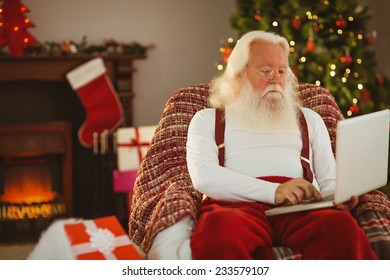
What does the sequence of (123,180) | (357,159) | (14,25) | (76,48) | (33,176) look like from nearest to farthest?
1. (357,159)
2. (14,25)
3. (123,180)
4. (76,48)
5. (33,176)

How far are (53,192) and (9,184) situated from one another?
0.83 feet

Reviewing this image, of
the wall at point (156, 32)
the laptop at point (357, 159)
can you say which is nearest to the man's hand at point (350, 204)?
the laptop at point (357, 159)

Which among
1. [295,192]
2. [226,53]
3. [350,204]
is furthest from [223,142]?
[226,53]

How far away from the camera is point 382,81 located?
9.91 ft

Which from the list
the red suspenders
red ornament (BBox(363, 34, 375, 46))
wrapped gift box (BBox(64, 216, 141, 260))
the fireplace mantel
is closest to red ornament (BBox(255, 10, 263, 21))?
red ornament (BBox(363, 34, 375, 46))

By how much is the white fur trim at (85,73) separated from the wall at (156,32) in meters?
0.14

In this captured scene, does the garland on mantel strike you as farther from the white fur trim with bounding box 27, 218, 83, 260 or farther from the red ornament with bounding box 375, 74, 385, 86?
the white fur trim with bounding box 27, 218, 83, 260

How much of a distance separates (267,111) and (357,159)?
1.35ft

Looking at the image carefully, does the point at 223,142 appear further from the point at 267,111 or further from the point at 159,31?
the point at 159,31

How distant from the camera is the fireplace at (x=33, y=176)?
10.5ft

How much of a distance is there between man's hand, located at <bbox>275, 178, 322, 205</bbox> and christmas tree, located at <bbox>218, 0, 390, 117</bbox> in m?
1.24

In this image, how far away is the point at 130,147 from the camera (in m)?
2.94
